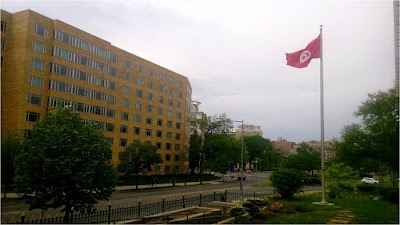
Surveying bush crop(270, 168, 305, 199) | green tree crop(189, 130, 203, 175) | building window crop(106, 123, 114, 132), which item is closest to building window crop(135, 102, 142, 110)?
building window crop(106, 123, 114, 132)

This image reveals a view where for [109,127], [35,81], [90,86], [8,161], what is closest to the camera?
[8,161]

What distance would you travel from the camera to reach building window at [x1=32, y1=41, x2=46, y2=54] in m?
45.9

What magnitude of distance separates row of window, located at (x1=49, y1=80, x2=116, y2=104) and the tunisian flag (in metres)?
36.2

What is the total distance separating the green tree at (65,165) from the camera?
1650 centimetres

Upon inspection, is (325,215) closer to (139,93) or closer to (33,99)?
(33,99)

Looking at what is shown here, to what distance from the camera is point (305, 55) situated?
2341cm

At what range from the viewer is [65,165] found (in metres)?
16.8

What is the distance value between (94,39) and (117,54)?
20.1 feet

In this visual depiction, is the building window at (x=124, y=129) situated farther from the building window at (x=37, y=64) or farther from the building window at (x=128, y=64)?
the building window at (x=37, y=64)

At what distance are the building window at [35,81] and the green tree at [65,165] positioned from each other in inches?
1196

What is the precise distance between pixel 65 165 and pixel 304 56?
1608 centimetres

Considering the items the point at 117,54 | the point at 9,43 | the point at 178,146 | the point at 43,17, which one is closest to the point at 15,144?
the point at 9,43

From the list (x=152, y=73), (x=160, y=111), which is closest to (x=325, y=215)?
(x=152, y=73)

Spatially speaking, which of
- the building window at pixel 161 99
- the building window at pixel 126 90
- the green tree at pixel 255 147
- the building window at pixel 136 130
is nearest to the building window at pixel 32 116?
the building window at pixel 126 90
